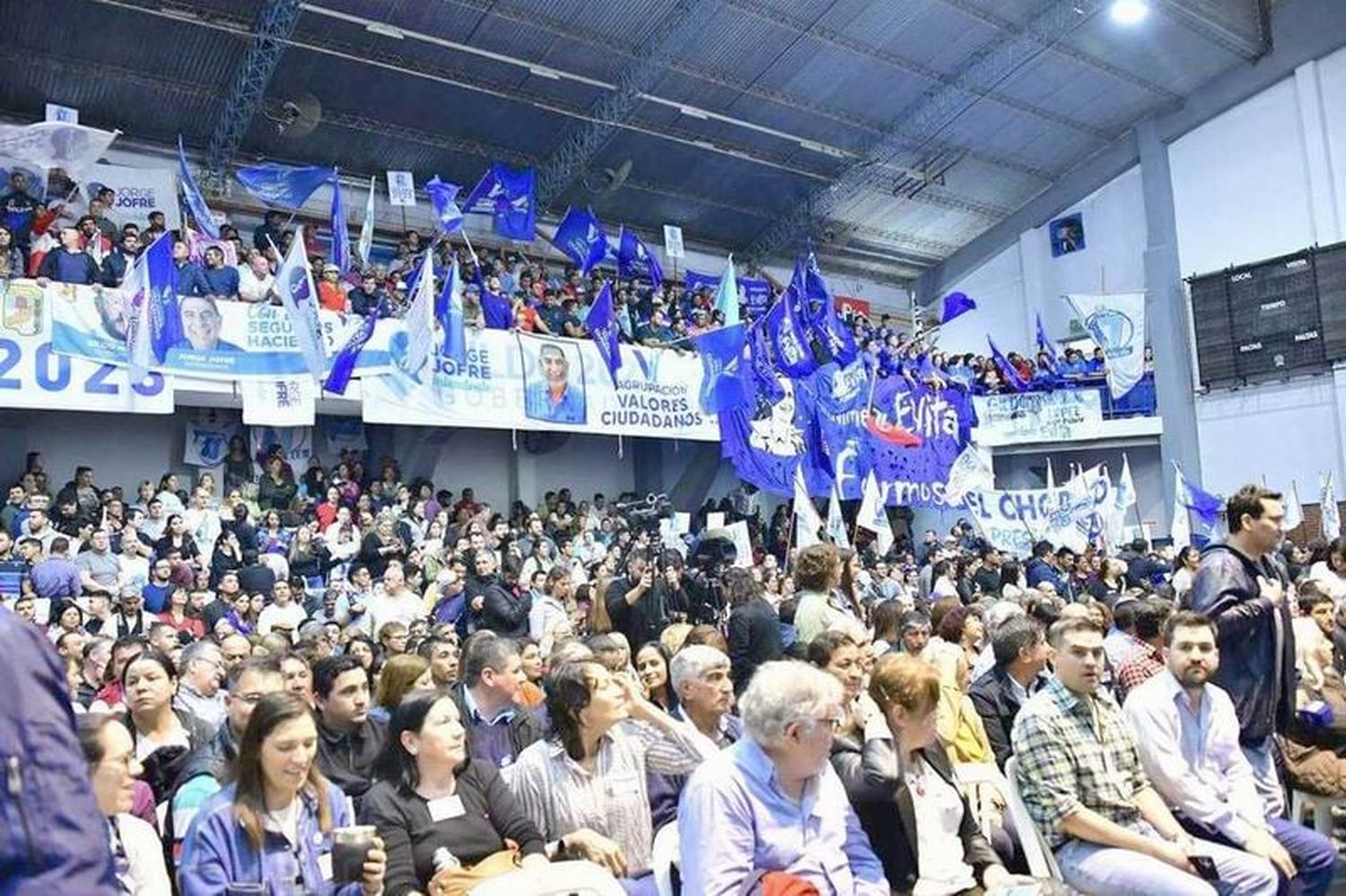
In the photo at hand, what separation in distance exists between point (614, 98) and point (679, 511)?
20.7 feet

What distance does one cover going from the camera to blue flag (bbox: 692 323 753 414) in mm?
13180

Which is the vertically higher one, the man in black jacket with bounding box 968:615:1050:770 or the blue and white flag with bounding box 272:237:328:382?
the blue and white flag with bounding box 272:237:328:382

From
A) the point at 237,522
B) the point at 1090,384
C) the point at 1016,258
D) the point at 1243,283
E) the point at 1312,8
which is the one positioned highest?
the point at 1312,8

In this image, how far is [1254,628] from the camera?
408cm

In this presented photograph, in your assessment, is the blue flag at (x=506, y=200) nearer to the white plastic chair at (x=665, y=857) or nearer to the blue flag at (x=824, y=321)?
the blue flag at (x=824, y=321)

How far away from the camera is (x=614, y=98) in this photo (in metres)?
16.3

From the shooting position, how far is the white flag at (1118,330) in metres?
19.7

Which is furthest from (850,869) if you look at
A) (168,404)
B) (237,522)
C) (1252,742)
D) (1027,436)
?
(1027,436)

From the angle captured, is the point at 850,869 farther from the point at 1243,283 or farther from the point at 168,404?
the point at 1243,283

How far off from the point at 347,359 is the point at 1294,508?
13515mm

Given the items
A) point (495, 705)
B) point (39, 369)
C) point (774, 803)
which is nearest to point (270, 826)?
point (774, 803)

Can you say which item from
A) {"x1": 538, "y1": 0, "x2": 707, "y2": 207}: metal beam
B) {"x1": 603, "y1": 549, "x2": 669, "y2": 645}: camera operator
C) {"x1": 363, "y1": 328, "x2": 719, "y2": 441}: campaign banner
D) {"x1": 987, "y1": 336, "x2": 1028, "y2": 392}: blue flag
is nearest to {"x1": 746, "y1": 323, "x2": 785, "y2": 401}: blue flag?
{"x1": 363, "y1": 328, "x2": 719, "y2": 441}: campaign banner

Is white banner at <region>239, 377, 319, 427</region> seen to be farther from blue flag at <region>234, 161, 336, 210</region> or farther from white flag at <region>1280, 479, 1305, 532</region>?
white flag at <region>1280, 479, 1305, 532</region>

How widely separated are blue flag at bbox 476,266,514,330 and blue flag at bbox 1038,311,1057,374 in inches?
446
